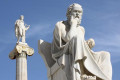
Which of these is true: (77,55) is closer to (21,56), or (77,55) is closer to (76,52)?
(76,52)

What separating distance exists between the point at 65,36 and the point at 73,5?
3.04 ft

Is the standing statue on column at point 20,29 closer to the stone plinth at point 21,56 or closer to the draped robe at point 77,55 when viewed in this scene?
the stone plinth at point 21,56

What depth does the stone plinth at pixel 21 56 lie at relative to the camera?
98.4ft

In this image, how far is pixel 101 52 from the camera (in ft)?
35.2

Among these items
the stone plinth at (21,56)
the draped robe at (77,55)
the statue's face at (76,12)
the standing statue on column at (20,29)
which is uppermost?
the standing statue on column at (20,29)

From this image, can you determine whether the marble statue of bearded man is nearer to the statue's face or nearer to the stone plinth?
the statue's face

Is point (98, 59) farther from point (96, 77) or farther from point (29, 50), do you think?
point (29, 50)

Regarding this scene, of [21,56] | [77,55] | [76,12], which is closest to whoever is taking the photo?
[77,55]

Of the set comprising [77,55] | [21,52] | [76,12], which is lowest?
[77,55]

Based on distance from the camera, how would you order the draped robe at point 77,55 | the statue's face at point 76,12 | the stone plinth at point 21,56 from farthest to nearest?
the stone plinth at point 21,56 < the statue's face at point 76,12 < the draped robe at point 77,55

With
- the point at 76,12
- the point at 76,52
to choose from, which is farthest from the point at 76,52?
the point at 76,12

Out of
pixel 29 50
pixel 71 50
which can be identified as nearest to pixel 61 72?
pixel 71 50

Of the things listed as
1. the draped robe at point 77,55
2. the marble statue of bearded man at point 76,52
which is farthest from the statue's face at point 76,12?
the draped robe at point 77,55

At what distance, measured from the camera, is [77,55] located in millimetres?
9984
